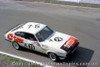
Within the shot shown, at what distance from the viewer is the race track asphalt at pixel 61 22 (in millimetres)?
8445

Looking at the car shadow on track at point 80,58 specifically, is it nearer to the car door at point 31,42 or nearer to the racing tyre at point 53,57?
the racing tyre at point 53,57

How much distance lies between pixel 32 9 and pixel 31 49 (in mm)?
8063

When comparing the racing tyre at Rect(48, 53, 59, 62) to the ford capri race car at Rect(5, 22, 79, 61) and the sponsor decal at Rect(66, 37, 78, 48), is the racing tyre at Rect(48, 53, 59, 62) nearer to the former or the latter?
the ford capri race car at Rect(5, 22, 79, 61)

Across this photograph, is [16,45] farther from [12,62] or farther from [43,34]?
[43,34]

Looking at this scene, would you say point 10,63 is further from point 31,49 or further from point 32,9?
point 32,9

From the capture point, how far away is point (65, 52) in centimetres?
754

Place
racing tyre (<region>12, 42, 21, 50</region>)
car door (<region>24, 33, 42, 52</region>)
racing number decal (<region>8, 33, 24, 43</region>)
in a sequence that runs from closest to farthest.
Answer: car door (<region>24, 33, 42, 52</region>) < racing number decal (<region>8, 33, 24, 43</region>) < racing tyre (<region>12, 42, 21, 50</region>)

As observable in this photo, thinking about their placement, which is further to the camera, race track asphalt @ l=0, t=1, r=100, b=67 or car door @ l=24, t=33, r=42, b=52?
race track asphalt @ l=0, t=1, r=100, b=67

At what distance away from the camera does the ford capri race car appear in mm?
7769

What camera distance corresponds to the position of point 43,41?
8266 millimetres

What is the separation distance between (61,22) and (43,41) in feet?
15.5

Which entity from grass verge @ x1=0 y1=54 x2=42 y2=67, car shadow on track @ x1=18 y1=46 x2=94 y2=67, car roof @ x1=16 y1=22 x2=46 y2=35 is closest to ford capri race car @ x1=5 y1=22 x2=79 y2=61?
car roof @ x1=16 y1=22 x2=46 y2=35

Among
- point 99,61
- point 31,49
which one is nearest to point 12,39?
point 31,49

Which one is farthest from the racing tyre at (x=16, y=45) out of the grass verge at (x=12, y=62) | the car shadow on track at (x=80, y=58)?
the car shadow on track at (x=80, y=58)
